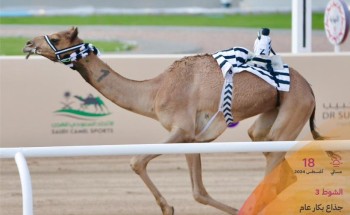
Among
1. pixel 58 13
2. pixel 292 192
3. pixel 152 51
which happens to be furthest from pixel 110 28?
pixel 292 192

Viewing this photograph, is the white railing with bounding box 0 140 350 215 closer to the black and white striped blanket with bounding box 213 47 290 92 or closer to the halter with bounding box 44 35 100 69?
the halter with bounding box 44 35 100 69

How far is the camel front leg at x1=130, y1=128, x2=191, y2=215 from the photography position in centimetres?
786

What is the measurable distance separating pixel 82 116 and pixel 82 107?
4.5 inches

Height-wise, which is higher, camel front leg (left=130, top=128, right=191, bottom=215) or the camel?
the camel

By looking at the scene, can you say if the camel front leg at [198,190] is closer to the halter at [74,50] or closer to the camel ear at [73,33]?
the halter at [74,50]

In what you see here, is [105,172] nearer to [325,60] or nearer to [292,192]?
[325,60]

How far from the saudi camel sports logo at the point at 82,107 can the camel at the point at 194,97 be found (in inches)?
148

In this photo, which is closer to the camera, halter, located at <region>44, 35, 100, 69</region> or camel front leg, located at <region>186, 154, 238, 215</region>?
halter, located at <region>44, 35, 100, 69</region>

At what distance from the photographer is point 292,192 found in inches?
266

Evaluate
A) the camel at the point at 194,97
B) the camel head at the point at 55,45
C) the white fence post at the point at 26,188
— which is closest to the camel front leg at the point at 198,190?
the camel at the point at 194,97

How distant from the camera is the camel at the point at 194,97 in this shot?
26.7 feet
